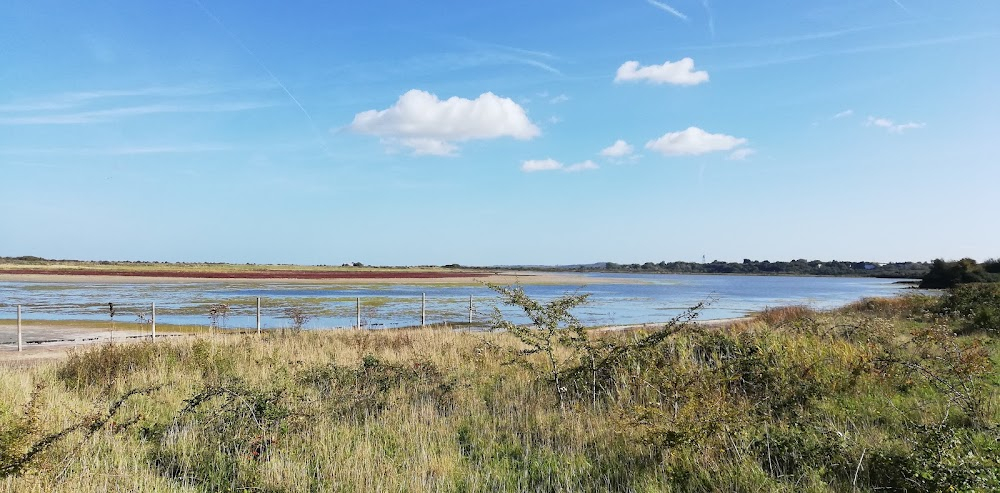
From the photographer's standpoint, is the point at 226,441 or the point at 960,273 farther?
the point at 960,273

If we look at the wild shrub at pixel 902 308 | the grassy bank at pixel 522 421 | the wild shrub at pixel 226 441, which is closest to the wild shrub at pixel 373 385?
the grassy bank at pixel 522 421

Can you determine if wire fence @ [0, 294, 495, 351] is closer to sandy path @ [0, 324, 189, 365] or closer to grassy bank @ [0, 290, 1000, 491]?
sandy path @ [0, 324, 189, 365]

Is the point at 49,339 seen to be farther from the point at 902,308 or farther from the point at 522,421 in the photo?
the point at 902,308

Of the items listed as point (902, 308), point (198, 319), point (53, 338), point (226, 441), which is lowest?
point (198, 319)

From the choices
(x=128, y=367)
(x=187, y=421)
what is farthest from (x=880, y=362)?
(x=128, y=367)

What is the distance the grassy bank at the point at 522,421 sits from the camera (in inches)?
232

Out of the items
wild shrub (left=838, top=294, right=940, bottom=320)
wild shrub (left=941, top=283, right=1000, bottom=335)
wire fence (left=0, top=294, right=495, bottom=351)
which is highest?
wild shrub (left=941, top=283, right=1000, bottom=335)

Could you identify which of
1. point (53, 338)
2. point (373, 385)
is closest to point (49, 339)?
point (53, 338)

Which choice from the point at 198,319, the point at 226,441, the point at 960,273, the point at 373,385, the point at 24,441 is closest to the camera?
the point at 24,441

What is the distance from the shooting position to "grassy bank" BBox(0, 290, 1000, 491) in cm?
590

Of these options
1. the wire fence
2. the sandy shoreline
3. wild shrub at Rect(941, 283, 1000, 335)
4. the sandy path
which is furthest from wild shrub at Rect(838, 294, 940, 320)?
the sandy path

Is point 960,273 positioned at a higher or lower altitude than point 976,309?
higher

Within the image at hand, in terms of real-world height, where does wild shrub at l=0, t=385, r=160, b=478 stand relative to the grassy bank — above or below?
above

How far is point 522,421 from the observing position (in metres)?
8.38
